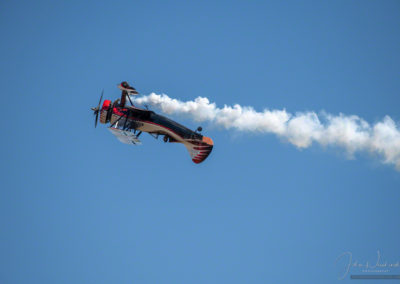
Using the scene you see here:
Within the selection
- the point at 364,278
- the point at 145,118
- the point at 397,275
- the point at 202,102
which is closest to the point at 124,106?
the point at 145,118

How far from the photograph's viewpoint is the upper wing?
4253cm

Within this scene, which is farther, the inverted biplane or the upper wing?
the inverted biplane

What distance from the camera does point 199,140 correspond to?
4622 cm

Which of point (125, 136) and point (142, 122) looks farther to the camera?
point (142, 122)

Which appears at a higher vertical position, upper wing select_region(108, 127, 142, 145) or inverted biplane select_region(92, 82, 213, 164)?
inverted biplane select_region(92, 82, 213, 164)

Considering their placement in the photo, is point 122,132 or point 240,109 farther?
point 240,109

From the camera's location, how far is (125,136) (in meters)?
42.9

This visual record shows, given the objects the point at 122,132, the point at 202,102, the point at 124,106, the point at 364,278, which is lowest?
the point at 364,278

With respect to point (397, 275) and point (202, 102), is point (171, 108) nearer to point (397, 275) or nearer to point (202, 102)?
point (202, 102)

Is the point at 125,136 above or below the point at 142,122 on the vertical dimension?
below

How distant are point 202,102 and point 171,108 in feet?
9.43

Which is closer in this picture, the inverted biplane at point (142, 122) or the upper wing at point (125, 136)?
the upper wing at point (125, 136)

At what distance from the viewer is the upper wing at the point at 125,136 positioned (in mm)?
42531

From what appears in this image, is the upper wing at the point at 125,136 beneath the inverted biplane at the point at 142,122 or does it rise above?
beneath
